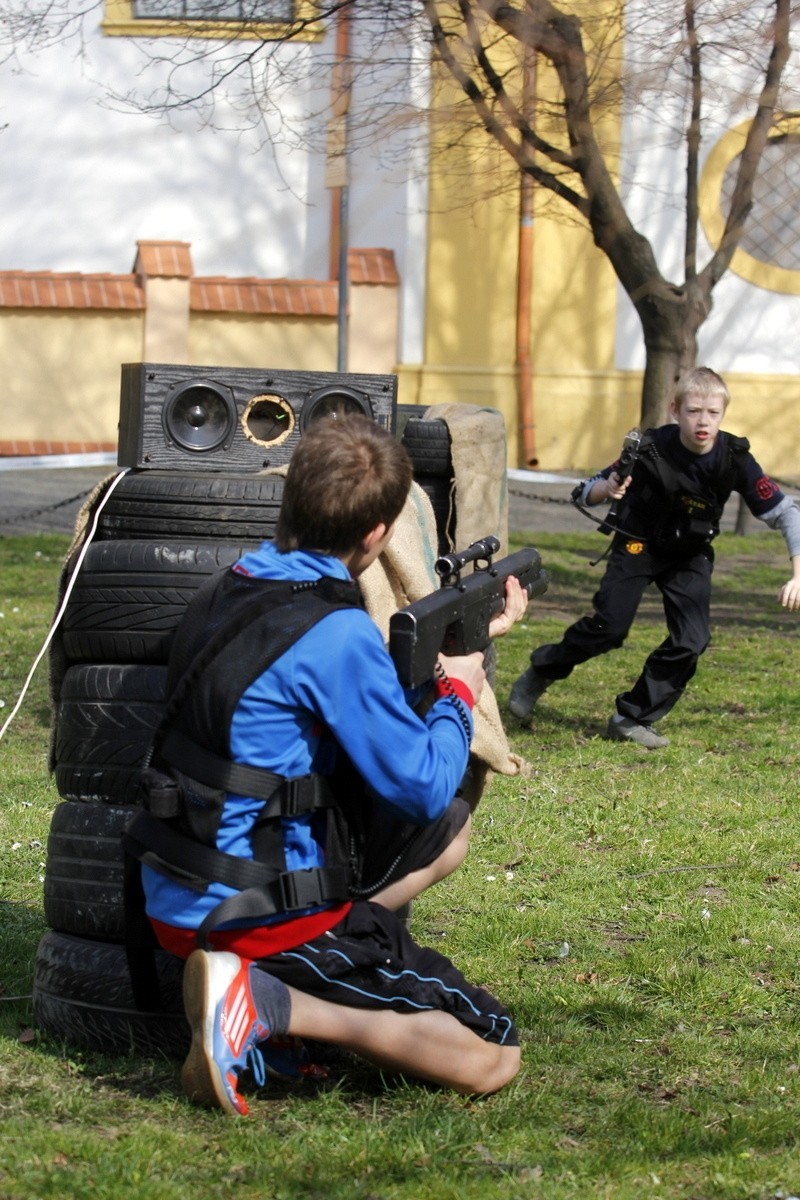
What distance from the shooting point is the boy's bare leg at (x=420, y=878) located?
11.3 ft

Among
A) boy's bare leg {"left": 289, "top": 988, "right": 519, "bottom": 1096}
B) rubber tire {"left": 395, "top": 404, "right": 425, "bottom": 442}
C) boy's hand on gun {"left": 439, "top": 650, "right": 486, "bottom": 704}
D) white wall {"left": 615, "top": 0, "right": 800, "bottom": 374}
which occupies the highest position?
white wall {"left": 615, "top": 0, "right": 800, "bottom": 374}

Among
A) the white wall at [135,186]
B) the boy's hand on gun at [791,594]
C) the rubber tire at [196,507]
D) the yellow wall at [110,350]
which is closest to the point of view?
the rubber tire at [196,507]

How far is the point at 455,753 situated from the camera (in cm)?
318

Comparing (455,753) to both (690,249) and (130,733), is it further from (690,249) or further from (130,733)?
(690,249)

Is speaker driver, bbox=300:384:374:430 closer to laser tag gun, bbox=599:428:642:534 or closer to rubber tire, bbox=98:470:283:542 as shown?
rubber tire, bbox=98:470:283:542

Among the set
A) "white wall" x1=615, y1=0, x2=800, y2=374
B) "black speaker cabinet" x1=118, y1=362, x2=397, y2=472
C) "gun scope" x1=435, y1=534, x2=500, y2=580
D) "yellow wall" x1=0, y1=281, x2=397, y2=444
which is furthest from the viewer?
"yellow wall" x1=0, y1=281, x2=397, y2=444

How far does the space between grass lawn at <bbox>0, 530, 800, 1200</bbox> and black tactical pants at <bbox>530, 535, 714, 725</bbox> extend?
24cm

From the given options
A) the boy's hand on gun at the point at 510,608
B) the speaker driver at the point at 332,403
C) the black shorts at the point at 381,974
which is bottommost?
the black shorts at the point at 381,974

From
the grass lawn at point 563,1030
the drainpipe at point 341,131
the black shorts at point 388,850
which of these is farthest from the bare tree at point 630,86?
the black shorts at point 388,850

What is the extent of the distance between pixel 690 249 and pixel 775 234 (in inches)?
266

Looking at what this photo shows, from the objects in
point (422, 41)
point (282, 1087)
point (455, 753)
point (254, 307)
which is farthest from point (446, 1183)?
point (254, 307)

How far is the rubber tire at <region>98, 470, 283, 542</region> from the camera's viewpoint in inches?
149

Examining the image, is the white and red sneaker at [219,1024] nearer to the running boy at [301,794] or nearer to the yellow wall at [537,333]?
the running boy at [301,794]

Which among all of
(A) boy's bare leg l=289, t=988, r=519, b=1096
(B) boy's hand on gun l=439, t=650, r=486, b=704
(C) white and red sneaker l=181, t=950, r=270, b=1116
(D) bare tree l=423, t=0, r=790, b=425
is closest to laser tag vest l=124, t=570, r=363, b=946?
(C) white and red sneaker l=181, t=950, r=270, b=1116
